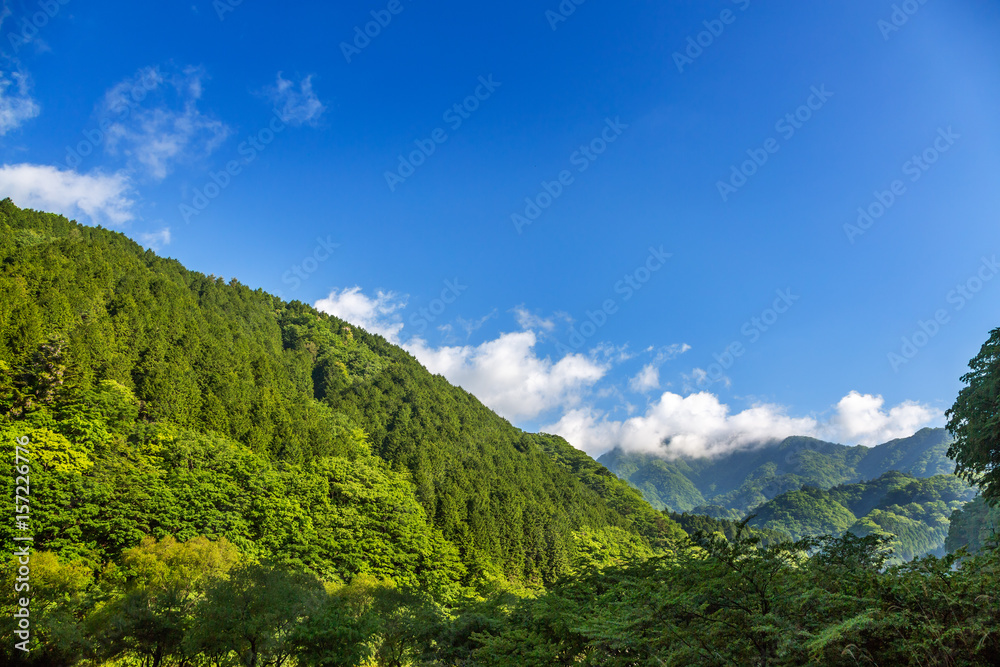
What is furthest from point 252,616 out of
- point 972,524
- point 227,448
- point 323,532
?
point 972,524

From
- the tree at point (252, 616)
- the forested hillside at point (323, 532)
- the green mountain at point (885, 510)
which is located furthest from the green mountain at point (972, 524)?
the green mountain at point (885, 510)

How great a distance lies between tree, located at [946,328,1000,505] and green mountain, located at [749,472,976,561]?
416 ft

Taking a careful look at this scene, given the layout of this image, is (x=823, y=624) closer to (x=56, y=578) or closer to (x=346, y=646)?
(x=346, y=646)

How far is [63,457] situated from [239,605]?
20.5 metres

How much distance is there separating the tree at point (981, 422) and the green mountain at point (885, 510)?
4994 inches

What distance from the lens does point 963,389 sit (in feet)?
49.1

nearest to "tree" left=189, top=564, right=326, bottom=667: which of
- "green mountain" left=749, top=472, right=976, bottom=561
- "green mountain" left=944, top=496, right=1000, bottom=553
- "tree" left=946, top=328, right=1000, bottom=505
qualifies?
"tree" left=946, top=328, right=1000, bottom=505

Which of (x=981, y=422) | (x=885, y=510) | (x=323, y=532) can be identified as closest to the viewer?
(x=981, y=422)

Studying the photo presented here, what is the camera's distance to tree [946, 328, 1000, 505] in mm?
13031

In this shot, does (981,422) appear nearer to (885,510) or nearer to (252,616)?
(252,616)

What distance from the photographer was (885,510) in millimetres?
136875

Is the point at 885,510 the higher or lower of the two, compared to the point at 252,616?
lower

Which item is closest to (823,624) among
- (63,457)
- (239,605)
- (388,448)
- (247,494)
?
(239,605)

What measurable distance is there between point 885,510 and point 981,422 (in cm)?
16861
